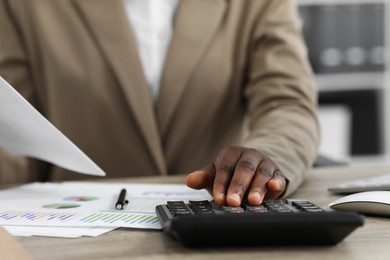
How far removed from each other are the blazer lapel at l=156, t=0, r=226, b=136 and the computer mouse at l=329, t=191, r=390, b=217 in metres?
0.64

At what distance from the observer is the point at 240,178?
769 millimetres

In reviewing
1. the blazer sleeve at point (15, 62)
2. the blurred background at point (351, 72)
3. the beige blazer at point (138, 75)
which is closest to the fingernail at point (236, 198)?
the beige blazer at point (138, 75)

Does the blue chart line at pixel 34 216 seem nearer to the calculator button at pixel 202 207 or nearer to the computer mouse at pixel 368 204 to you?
the calculator button at pixel 202 207

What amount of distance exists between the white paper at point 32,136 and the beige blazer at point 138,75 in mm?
323

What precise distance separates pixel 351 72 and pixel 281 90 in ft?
7.07

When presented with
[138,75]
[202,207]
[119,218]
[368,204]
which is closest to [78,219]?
[119,218]

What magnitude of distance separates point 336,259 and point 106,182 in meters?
0.59

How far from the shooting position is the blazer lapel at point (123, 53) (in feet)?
4.39

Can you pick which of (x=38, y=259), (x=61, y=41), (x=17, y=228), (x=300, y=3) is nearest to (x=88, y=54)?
(x=61, y=41)

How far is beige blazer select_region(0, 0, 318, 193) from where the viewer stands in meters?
1.35

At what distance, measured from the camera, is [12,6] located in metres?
1.37

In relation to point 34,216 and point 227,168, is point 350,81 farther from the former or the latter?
point 34,216

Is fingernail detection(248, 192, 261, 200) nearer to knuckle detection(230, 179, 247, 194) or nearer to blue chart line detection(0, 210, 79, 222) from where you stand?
knuckle detection(230, 179, 247, 194)

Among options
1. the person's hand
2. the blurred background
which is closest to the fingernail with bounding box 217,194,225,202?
the person's hand
